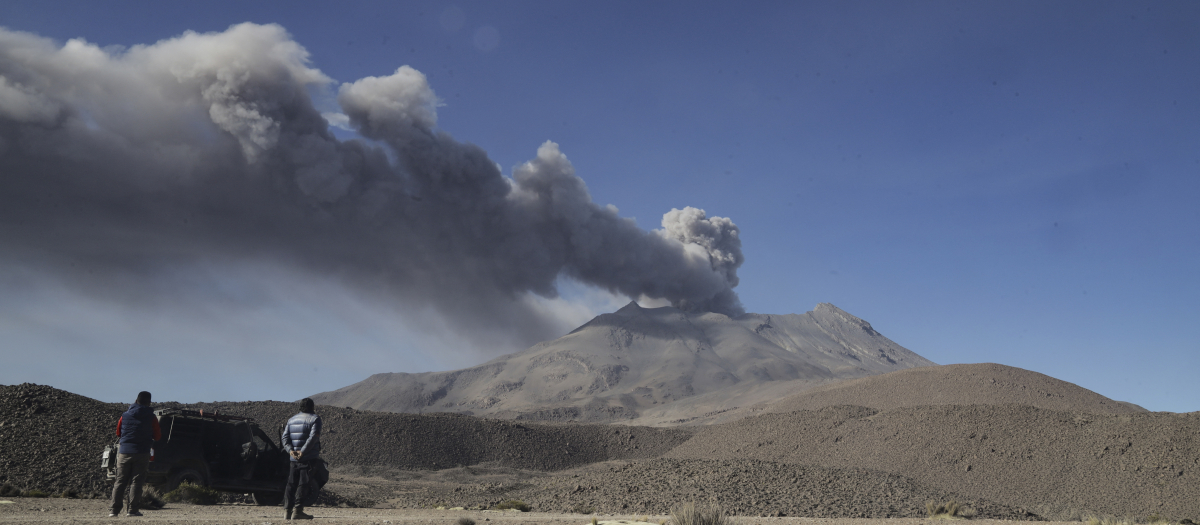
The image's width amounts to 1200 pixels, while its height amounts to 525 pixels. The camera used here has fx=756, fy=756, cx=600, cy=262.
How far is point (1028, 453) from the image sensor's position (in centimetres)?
2545

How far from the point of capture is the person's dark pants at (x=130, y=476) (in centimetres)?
938

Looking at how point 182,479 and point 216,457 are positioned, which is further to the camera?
point 216,457

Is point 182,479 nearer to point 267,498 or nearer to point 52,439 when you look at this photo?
point 267,498

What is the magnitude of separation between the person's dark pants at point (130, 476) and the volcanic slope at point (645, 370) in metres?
85.7

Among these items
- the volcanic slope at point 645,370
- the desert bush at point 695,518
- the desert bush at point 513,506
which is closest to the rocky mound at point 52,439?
the desert bush at point 513,506

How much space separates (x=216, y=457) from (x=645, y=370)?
4993 inches

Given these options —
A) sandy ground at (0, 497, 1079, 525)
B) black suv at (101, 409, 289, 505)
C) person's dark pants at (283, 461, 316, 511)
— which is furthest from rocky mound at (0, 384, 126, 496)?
person's dark pants at (283, 461, 316, 511)

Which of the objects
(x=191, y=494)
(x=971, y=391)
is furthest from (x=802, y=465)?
(x=971, y=391)

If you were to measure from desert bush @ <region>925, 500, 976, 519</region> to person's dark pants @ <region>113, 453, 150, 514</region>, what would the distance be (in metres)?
14.2

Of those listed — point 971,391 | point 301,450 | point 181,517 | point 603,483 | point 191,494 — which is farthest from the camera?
point 971,391

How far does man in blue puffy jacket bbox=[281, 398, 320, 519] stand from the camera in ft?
29.8

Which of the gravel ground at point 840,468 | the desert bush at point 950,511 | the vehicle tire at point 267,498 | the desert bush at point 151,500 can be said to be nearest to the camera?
the desert bush at point 151,500

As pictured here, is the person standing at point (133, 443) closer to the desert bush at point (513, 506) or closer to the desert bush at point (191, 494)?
the desert bush at point (191, 494)

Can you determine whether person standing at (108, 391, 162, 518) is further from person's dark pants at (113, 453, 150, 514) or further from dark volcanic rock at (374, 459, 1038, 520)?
dark volcanic rock at (374, 459, 1038, 520)
